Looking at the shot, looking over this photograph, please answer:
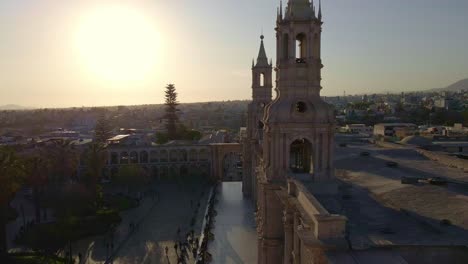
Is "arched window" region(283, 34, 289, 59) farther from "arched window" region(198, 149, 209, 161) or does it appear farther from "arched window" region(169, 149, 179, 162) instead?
"arched window" region(169, 149, 179, 162)

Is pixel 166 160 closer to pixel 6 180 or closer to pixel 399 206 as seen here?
pixel 6 180

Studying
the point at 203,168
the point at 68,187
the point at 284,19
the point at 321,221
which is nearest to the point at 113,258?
the point at 68,187

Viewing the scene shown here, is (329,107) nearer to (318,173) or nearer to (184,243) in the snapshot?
(318,173)

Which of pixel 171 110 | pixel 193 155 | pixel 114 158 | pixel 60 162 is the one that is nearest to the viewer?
pixel 60 162

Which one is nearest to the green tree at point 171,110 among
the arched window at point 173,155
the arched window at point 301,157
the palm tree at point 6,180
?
the arched window at point 173,155

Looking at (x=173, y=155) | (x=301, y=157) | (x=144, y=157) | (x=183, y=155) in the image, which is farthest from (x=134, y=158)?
(x=301, y=157)

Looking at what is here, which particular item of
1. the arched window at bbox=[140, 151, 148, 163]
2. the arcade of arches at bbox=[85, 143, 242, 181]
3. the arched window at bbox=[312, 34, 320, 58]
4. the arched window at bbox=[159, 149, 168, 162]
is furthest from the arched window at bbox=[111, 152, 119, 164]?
the arched window at bbox=[312, 34, 320, 58]
